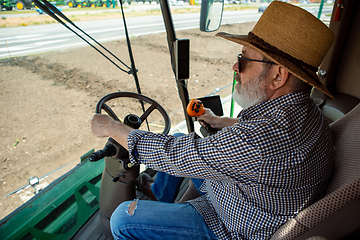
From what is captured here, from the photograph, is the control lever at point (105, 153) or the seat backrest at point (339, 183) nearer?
the seat backrest at point (339, 183)

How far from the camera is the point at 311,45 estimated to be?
41.6 inches

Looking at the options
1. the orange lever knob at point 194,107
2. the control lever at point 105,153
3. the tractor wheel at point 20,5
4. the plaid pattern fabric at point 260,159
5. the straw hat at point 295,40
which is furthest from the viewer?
the orange lever knob at point 194,107

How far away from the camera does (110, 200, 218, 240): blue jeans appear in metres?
1.17

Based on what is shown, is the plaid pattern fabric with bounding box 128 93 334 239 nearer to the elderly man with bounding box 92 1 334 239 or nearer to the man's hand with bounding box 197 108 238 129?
the elderly man with bounding box 92 1 334 239

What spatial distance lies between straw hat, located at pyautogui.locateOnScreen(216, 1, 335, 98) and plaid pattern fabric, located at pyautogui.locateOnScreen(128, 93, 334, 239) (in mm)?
160

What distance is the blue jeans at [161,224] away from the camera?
117 centimetres

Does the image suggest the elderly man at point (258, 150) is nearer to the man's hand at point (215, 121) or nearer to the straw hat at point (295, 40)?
the straw hat at point (295, 40)

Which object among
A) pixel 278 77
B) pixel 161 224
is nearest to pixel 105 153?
pixel 161 224

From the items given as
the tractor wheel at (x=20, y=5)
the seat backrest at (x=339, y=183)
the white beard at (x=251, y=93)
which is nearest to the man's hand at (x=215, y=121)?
the white beard at (x=251, y=93)

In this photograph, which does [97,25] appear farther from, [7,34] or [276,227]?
[276,227]

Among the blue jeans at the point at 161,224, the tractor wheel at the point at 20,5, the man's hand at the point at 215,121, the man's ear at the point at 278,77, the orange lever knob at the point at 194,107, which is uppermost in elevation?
the tractor wheel at the point at 20,5

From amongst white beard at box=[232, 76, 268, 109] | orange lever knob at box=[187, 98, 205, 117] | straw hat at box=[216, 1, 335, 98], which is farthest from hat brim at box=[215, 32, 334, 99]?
orange lever knob at box=[187, 98, 205, 117]

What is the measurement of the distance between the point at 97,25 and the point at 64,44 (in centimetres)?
40

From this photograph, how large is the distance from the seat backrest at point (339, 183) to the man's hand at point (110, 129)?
2.75 feet
